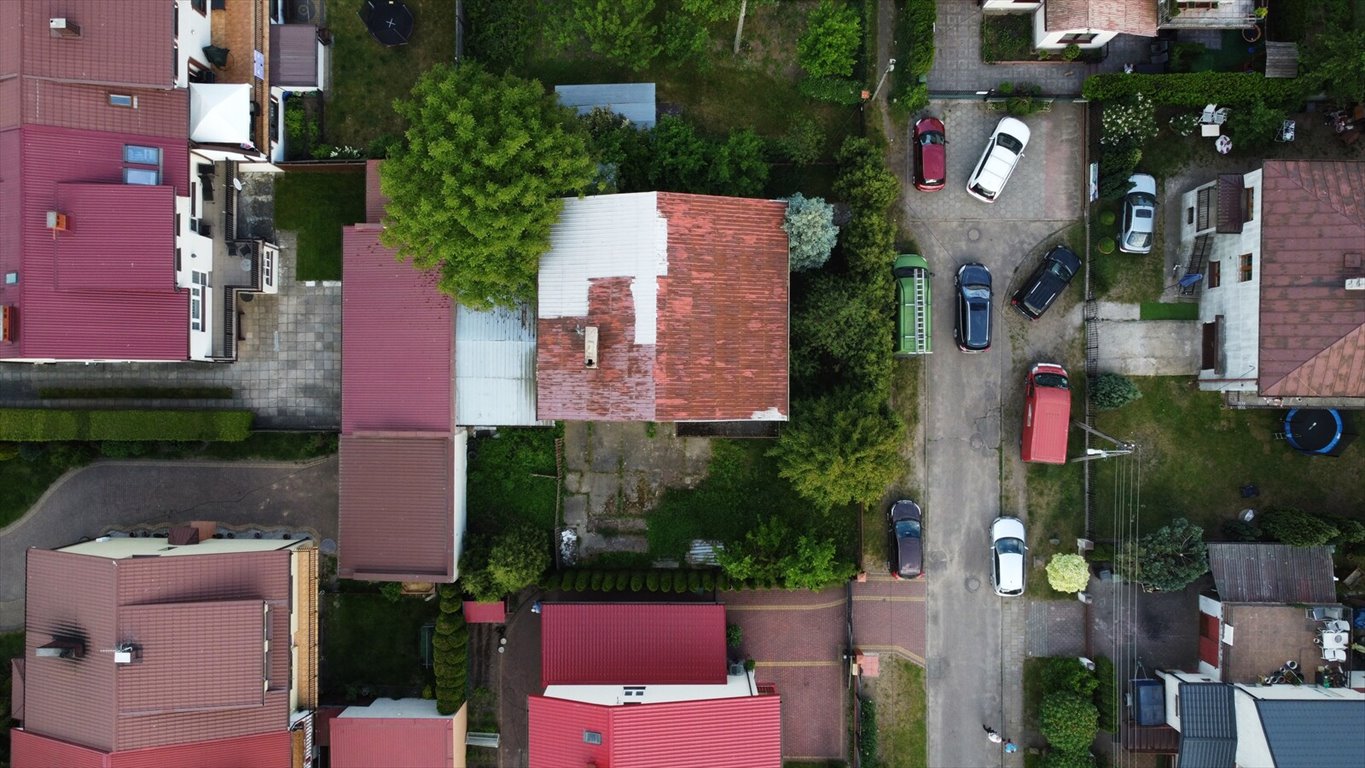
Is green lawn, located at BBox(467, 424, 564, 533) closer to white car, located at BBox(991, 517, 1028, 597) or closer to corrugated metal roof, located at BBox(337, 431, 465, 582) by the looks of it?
corrugated metal roof, located at BBox(337, 431, 465, 582)

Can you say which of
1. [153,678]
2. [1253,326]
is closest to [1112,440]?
[1253,326]

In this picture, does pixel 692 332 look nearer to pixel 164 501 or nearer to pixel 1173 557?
pixel 1173 557

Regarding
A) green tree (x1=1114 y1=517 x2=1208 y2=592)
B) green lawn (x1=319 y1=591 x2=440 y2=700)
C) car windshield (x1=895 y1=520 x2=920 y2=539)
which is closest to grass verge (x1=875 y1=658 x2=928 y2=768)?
car windshield (x1=895 y1=520 x2=920 y2=539)

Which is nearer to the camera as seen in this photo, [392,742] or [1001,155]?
[392,742]

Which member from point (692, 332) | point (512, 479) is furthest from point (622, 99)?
point (512, 479)

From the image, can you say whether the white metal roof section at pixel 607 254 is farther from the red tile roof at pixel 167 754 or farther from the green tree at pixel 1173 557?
the green tree at pixel 1173 557

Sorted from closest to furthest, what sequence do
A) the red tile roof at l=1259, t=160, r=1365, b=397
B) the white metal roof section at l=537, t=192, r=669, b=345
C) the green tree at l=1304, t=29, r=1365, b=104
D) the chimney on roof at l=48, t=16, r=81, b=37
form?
the chimney on roof at l=48, t=16, r=81, b=37 < the white metal roof section at l=537, t=192, r=669, b=345 < the red tile roof at l=1259, t=160, r=1365, b=397 < the green tree at l=1304, t=29, r=1365, b=104

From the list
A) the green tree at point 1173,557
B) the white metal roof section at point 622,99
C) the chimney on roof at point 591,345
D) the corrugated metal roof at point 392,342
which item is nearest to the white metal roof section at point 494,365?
the corrugated metal roof at point 392,342
